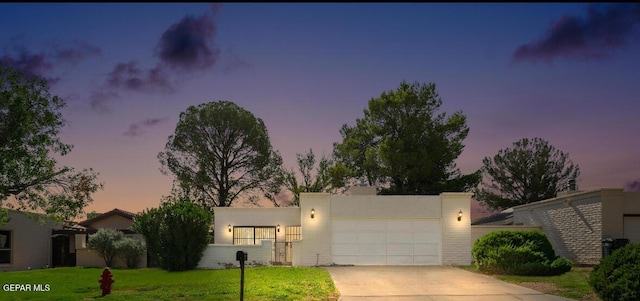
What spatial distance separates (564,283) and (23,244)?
23.7m

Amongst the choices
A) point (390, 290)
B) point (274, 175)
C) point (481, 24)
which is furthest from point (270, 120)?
point (481, 24)

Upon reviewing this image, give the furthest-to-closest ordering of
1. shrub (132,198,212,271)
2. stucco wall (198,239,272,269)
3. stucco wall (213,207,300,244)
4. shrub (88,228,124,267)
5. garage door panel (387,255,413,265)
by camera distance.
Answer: shrub (88,228,124,267), stucco wall (213,207,300,244), garage door panel (387,255,413,265), stucco wall (198,239,272,269), shrub (132,198,212,271)

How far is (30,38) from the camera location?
64.0 ft

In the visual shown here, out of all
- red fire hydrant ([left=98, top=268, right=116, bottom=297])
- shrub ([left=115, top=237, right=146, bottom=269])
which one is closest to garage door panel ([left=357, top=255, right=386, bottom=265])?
shrub ([left=115, top=237, right=146, bottom=269])

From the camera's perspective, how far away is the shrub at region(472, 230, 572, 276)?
65.7 ft

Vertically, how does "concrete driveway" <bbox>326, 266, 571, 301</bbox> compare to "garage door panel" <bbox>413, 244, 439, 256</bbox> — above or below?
below

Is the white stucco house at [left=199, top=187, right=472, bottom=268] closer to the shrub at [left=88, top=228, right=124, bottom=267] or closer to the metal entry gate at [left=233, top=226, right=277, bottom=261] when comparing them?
the metal entry gate at [left=233, top=226, right=277, bottom=261]

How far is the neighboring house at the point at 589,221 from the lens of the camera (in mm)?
Answer: 21766

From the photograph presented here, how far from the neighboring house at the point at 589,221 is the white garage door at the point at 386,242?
4.68 meters

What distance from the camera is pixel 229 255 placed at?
25.0m

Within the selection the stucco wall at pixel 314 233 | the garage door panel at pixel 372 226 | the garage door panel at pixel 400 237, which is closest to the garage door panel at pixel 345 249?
the stucco wall at pixel 314 233

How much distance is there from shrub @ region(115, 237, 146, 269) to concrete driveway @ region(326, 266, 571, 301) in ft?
32.2

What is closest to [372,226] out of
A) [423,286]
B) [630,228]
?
[423,286]

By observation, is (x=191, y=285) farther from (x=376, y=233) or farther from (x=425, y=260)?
(x=425, y=260)
